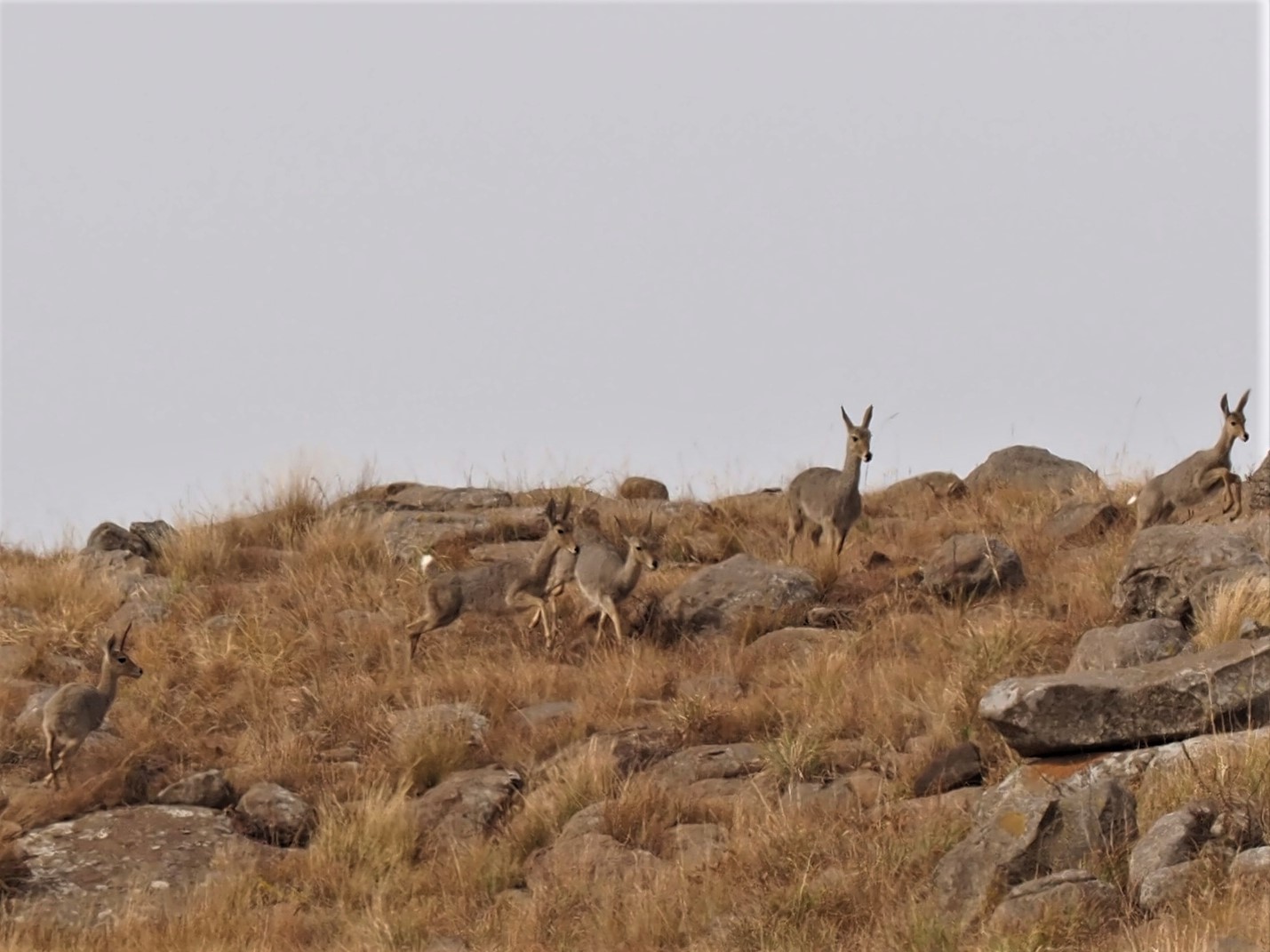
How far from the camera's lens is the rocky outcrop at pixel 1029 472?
65.4ft

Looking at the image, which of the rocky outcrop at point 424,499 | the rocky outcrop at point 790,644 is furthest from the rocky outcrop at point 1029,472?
the rocky outcrop at point 790,644

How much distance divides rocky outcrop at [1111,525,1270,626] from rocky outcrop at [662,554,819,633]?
8.91 feet

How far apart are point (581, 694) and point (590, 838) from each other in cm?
272

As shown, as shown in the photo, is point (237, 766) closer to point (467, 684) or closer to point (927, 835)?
point (467, 684)

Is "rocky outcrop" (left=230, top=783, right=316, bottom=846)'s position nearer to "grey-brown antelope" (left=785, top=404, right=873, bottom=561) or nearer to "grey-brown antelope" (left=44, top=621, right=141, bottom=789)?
"grey-brown antelope" (left=44, top=621, right=141, bottom=789)

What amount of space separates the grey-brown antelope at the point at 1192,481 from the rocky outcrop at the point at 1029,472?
3025 mm

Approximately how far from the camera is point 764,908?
9.44 m

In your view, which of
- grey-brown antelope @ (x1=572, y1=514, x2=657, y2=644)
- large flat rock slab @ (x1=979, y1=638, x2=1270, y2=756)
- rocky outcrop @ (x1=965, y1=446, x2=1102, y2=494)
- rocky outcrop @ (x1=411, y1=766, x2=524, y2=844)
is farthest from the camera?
rocky outcrop @ (x1=965, y1=446, x2=1102, y2=494)

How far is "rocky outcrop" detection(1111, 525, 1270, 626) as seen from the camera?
42.9 ft

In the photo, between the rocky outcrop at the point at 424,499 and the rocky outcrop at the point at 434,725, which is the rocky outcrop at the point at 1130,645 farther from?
the rocky outcrop at the point at 424,499

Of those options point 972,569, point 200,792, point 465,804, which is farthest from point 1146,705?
point 200,792

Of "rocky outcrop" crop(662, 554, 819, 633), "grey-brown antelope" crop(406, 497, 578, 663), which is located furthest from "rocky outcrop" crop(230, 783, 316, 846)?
"rocky outcrop" crop(662, 554, 819, 633)

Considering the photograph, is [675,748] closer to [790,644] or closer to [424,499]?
[790,644]

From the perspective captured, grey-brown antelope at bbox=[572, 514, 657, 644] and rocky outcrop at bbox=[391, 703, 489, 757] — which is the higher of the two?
grey-brown antelope at bbox=[572, 514, 657, 644]
